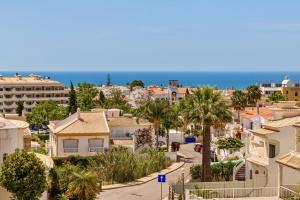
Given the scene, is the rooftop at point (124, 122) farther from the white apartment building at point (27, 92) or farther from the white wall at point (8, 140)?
the white apartment building at point (27, 92)

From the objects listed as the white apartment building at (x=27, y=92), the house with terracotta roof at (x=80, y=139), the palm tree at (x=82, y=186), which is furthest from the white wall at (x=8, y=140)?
the white apartment building at (x=27, y=92)

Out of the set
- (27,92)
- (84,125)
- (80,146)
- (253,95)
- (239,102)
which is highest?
(27,92)

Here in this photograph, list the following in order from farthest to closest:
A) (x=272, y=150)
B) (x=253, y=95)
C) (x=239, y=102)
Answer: (x=253, y=95) → (x=239, y=102) → (x=272, y=150)

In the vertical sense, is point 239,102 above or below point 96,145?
above

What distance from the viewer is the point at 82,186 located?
3700cm

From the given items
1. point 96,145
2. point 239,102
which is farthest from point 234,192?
point 239,102

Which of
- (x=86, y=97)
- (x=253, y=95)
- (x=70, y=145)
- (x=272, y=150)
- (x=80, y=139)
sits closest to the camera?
(x=272, y=150)

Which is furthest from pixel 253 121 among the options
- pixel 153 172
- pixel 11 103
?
pixel 11 103

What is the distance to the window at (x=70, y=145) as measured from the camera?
57219 millimetres

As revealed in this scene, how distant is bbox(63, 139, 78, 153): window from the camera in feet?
188

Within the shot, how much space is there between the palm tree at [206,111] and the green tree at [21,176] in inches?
584

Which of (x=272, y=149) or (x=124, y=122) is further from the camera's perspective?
(x=124, y=122)

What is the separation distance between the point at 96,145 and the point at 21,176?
85.1 ft

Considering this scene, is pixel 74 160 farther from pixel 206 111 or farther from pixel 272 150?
pixel 272 150
